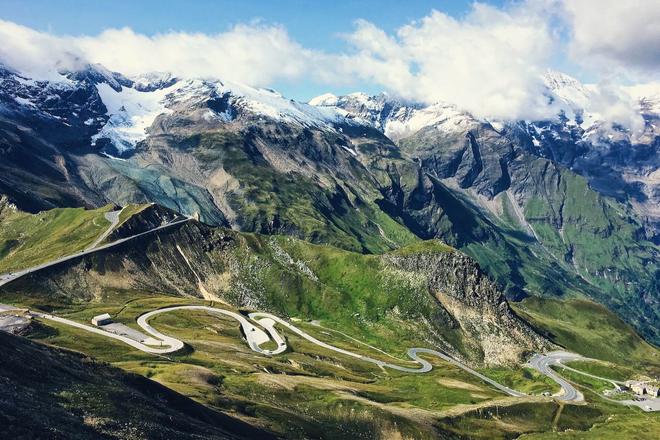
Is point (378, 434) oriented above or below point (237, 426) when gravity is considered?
below

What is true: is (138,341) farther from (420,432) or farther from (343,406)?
(420,432)

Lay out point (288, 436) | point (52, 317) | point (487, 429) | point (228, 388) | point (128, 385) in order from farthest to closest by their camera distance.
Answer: point (52, 317), point (487, 429), point (228, 388), point (288, 436), point (128, 385)

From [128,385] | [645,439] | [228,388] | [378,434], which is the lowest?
[645,439]

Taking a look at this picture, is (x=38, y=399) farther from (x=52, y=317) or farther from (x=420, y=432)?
(x=52, y=317)

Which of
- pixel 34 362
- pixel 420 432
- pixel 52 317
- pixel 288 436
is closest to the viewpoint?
pixel 34 362

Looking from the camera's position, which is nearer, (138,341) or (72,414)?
(72,414)

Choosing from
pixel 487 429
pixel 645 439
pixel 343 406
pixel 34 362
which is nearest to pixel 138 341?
pixel 343 406
